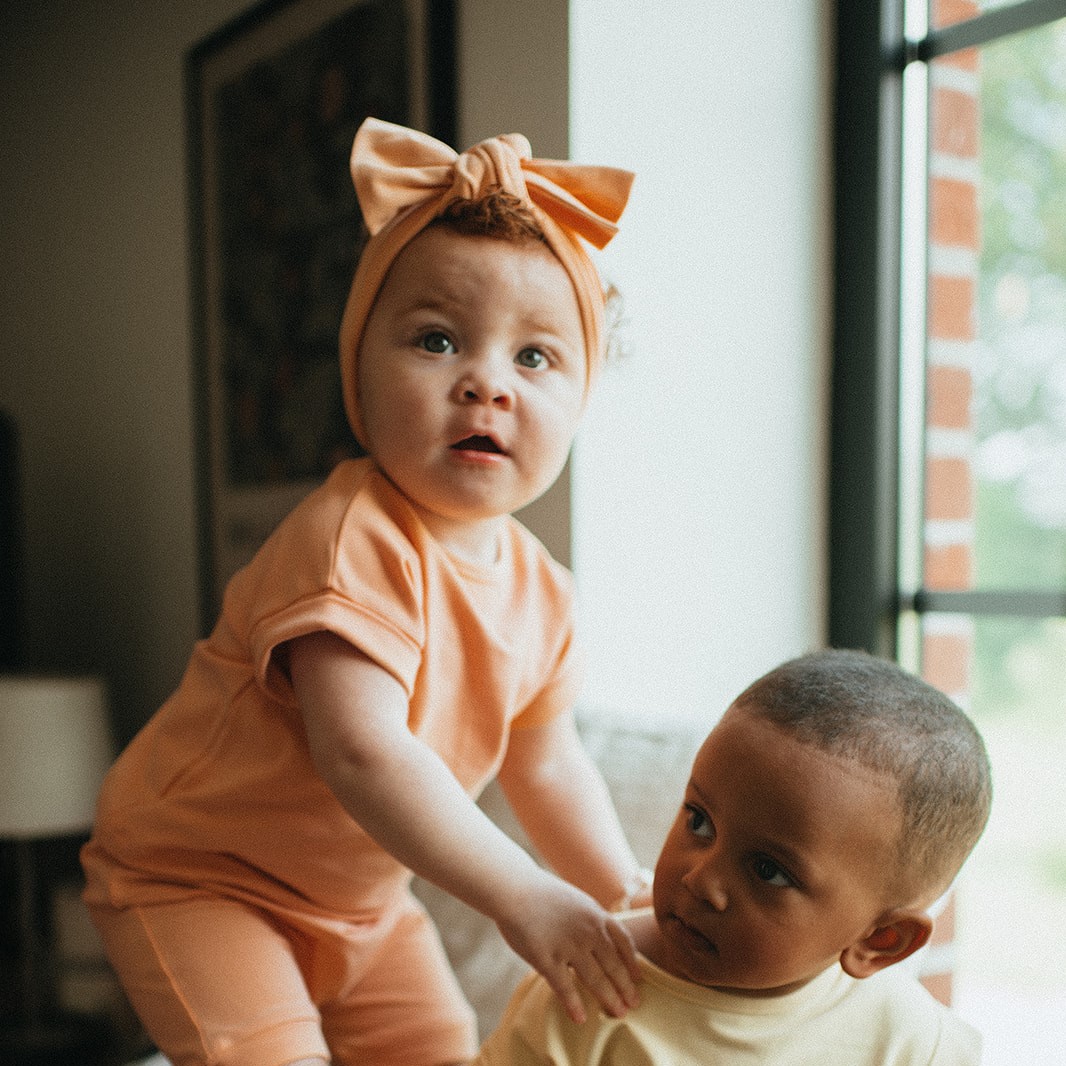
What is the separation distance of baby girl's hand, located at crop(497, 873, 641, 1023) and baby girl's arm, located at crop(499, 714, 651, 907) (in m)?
0.24

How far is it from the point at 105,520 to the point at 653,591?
1677mm

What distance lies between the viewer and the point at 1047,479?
149cm

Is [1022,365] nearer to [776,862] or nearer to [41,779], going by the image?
[776,862]

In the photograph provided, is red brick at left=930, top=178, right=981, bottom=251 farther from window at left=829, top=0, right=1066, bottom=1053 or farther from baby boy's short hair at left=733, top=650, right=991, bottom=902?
baby boy's short hair at left=733, top=650, right=991, bottom=902

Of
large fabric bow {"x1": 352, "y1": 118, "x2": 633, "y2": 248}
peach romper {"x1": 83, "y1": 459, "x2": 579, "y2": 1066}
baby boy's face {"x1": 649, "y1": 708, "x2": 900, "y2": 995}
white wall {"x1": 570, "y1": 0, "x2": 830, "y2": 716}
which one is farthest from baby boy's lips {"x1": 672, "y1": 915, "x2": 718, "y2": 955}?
white wall {"x1": 570, "y1": 0, "x2": 830, "y2": 716}

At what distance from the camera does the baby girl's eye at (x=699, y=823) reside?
714 mm

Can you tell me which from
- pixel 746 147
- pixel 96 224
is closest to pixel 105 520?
pixel 96 224

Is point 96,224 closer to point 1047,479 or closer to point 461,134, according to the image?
point 461,134

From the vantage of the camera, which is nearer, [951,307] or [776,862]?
[776,862]

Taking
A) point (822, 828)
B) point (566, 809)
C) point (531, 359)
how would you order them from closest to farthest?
point (822, 828) < point (531, 359) < point (566, 809)

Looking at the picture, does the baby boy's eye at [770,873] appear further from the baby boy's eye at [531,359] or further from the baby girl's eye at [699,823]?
the baby boy's eye at [531,359]

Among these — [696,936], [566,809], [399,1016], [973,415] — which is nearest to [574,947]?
[696,936]

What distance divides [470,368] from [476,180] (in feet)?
0.47

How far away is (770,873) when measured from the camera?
677mm
